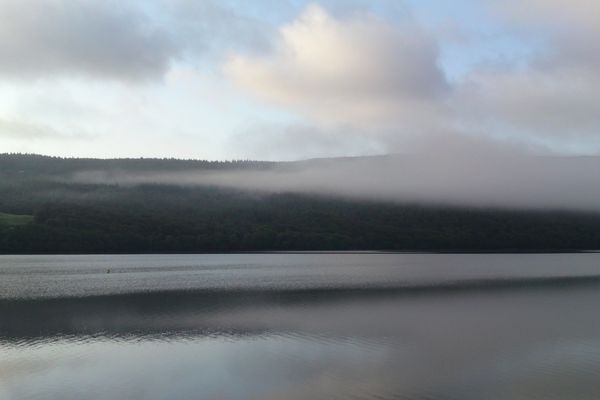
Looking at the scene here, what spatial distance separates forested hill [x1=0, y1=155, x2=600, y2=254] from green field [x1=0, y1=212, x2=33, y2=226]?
134 millimetres

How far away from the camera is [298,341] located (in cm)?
2128

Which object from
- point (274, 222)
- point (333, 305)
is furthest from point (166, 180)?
point (333, 305)

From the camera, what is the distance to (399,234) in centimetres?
9512

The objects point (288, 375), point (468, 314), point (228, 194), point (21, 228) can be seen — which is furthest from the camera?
point (228, 194)

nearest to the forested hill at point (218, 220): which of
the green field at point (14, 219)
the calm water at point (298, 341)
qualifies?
the green field at point (14, 219)

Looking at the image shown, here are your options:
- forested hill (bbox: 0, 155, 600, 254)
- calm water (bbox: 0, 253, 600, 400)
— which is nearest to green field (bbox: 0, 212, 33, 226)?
forested hill (bbox: 0, 155, 600, 254)

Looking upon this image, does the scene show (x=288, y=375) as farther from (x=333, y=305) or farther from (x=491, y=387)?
(x=333, y=305)

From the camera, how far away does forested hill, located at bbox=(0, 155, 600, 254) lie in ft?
268

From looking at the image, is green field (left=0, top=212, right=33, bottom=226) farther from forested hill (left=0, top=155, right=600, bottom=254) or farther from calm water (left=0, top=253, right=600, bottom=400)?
calm water (left=0, top=253, right=600, bottom=400)

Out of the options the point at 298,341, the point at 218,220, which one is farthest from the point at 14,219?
the point at 298,341

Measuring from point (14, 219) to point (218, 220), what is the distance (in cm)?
2796

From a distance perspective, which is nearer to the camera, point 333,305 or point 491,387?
point 491,387

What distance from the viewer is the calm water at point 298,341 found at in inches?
599

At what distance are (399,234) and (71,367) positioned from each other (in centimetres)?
8063
